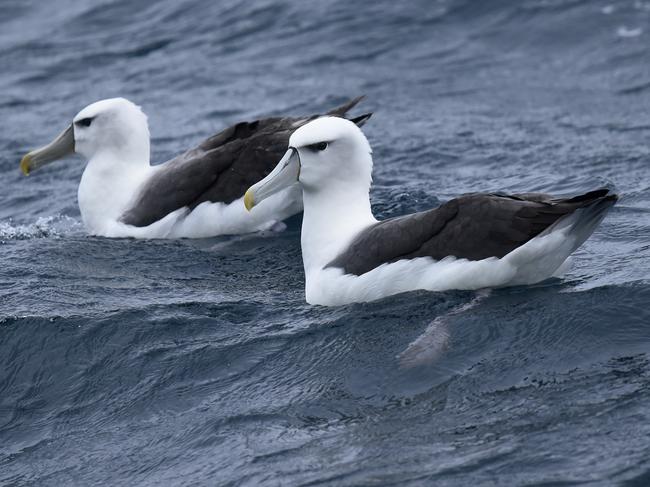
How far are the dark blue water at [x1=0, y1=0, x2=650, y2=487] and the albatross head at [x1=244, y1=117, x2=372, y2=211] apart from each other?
82cm

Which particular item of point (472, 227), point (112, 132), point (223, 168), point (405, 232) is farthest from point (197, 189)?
point (472, 227)

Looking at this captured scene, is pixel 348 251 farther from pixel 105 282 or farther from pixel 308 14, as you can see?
pixel 308 14

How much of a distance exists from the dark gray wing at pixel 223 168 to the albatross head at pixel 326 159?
Answer: 163 centimetres

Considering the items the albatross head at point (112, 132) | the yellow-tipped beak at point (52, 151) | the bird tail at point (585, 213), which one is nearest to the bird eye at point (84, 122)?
the albatross head at point (112, 132)

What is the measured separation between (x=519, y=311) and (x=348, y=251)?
1302mm

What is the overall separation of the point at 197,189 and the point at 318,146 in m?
2.24

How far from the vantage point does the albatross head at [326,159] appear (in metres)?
8.79

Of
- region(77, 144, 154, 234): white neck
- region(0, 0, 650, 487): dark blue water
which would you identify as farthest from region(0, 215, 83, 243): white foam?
region(77, 144, 154, 234): white neck

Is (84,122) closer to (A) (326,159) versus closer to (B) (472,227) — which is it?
(A) (326,159)

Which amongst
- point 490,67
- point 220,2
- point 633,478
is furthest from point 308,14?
point 633,478

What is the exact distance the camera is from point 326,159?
29.0ft

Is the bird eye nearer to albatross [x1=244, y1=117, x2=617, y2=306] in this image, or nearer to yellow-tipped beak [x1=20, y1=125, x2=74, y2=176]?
yellow-tipped beak [x1=20, y1=125, x2=74, y2=176]

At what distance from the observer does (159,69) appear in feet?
59.5

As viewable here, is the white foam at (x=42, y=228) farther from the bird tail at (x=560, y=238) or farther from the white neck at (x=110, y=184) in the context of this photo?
the bird tail at (x=560, y=238)
